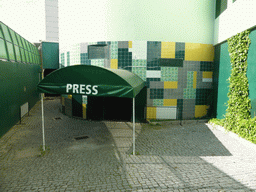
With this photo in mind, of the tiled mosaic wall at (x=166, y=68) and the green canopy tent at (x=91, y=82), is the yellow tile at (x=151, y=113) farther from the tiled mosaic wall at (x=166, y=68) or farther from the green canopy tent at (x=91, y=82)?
the green canopy tent at (x=91, y=82)

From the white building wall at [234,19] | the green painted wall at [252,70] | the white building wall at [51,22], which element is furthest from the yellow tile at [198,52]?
the white building wall at [51,22]

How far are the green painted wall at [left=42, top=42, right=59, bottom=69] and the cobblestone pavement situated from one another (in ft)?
42.5

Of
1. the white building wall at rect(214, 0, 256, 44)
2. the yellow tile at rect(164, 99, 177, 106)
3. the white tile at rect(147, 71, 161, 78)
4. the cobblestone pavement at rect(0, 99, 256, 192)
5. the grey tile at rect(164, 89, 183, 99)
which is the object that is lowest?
the cobblestone pavement at rect(0, 99, 256, 192)

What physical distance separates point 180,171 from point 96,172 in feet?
8.27

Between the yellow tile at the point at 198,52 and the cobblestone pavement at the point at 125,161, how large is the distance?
14.8 feet

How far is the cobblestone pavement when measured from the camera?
5285 mm

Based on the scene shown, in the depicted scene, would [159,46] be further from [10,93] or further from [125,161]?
[10,93]

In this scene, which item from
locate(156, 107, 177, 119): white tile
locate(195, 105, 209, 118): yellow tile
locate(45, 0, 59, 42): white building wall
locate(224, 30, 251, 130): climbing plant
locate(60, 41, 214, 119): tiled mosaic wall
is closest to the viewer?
locate(224, 30, 251, 130): climbing plant

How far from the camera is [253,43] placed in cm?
893

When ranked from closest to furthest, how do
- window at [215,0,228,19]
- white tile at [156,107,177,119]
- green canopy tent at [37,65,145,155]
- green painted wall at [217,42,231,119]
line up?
green canopy tent at [37,65,145,155]
green painted wall at [217,42,231,119]
window at [215,0,228,19]
white tile at [156,107,177,119]

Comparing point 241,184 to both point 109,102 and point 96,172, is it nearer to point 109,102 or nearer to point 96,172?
point 96,172

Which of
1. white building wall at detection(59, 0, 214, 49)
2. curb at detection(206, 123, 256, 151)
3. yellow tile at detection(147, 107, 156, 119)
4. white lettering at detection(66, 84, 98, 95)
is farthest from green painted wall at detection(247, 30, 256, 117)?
white lettering at detection(66, 84, 98, 95)

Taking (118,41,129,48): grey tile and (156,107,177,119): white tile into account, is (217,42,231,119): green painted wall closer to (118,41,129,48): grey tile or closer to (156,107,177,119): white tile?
(156,107,177,119): white tile

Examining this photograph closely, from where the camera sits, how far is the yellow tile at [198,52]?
12.3 m
